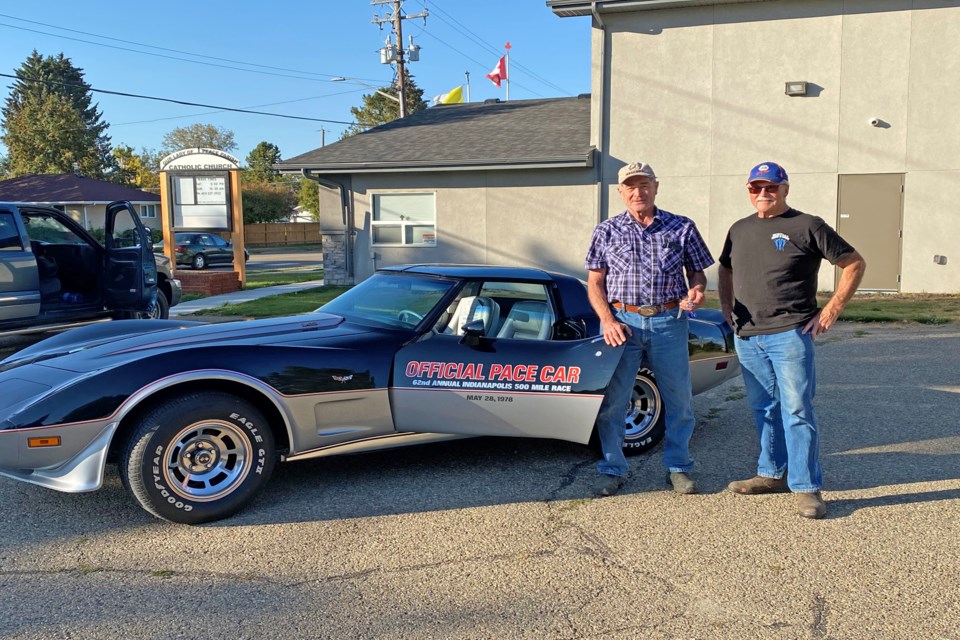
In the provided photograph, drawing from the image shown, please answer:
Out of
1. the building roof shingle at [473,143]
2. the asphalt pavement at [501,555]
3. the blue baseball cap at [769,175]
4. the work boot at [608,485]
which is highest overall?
the building roof shingle at [473,143]

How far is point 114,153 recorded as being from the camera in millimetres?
67625

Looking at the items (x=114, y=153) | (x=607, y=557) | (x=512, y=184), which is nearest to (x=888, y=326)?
(x=512, y=184)

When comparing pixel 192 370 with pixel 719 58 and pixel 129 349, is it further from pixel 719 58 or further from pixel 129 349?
pixel 719 58

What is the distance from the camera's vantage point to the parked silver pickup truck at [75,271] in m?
9.05

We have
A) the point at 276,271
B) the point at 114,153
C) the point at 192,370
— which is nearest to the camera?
the point at 192,370

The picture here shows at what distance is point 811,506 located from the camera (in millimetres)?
4242

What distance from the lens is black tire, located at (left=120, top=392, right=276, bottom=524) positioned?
3.96m

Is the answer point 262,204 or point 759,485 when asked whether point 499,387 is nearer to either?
point 759,485

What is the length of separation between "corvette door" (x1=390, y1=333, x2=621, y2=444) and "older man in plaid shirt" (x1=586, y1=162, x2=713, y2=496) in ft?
0.48

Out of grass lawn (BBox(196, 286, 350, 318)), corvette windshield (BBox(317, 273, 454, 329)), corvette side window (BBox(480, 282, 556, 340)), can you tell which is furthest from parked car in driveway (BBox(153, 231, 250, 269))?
corvette side window (BBox(480, 282, 556, 340))

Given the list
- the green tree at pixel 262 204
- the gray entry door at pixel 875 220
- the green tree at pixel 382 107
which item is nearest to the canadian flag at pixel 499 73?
the gray entry door at pixel 875 220

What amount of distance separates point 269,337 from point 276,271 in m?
21.4

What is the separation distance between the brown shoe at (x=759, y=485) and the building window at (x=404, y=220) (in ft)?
44.9

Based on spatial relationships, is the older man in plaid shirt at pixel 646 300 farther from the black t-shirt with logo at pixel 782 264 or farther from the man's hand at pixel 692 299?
the black t-shirt with logo at pixel 782 264
